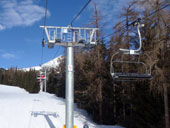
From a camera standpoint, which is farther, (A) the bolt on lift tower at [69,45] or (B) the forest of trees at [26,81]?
(B) the forest of trees at [26,81]

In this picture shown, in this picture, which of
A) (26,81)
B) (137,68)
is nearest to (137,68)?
(137,68)

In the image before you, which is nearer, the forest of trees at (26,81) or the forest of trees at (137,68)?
the forest of trees at (137,68)

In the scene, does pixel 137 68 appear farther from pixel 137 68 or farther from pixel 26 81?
pixel 26 81

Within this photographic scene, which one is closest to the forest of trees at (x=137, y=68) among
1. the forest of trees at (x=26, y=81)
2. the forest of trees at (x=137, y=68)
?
the forest of trees at (x=137, y=68)

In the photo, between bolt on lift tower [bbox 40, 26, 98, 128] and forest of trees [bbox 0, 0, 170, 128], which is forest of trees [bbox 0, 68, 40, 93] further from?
bolt on lift tower [bbox 40, 26, 98, 128]

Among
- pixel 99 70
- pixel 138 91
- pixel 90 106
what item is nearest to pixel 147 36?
pixel 138 91

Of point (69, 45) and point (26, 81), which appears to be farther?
point (26, 81)

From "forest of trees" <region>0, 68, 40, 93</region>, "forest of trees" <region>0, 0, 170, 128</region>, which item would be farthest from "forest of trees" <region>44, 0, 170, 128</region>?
"forest of trees" <region>0, 68, 40, 93</region>

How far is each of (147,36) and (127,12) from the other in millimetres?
2085

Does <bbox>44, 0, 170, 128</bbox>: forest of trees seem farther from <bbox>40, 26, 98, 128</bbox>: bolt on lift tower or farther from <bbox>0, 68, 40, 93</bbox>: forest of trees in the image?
<bbox>0, 68, 40, 93</bbox>: forest of trees

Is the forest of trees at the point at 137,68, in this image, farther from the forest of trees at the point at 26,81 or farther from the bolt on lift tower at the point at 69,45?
the forest of trees at the point at 26,81

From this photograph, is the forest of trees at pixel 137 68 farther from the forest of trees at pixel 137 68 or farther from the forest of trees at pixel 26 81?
the forest of trees at pixel 26 81

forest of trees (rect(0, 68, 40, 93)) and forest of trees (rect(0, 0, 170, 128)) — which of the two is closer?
forest of trees (rect(0, 0, 170, 128))

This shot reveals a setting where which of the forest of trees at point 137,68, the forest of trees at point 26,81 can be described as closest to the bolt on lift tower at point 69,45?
the forest of trees at point 137,68
